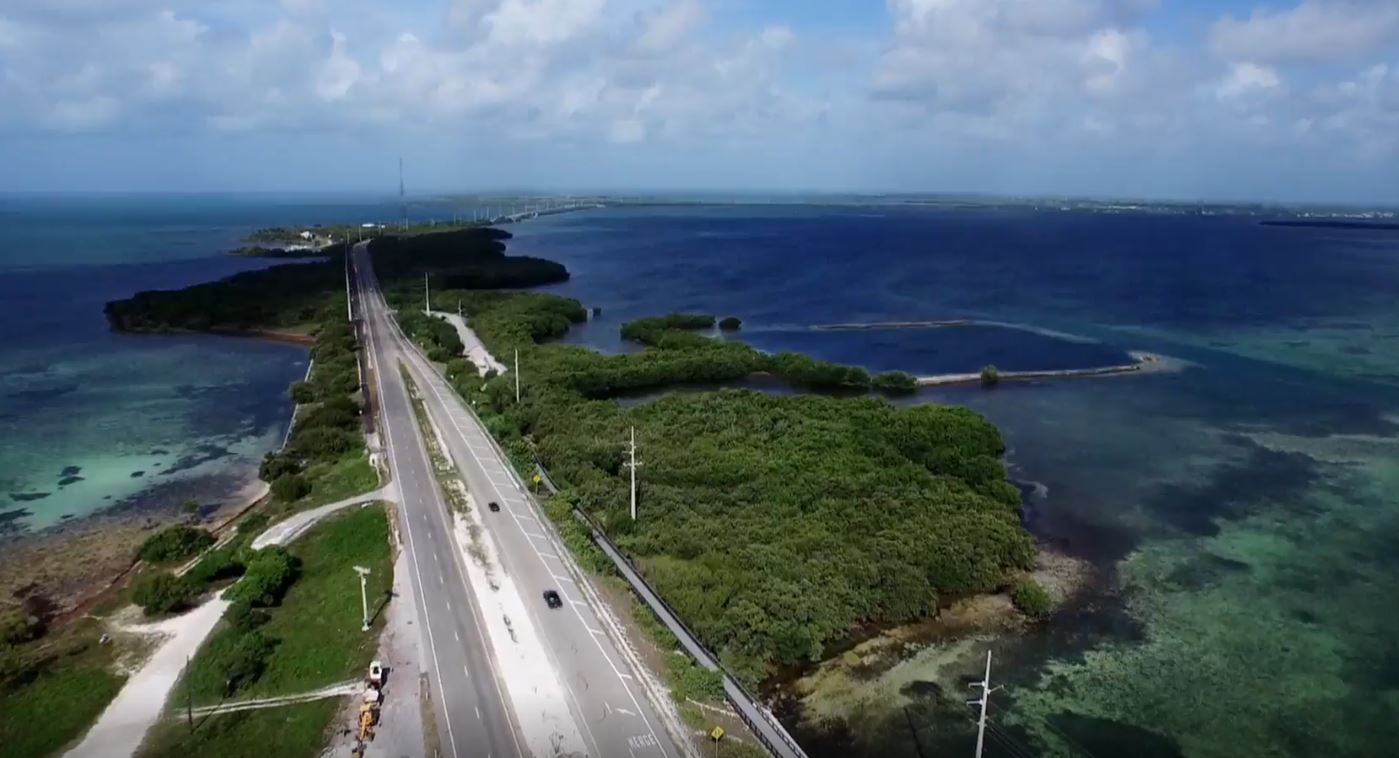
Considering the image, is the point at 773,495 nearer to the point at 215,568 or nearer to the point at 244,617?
the point at 244,617

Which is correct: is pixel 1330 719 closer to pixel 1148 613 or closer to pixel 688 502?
pixel 1148 613

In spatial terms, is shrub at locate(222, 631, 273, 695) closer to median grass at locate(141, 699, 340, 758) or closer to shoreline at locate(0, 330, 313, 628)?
median grass at locate(141, 699, 340, 758)

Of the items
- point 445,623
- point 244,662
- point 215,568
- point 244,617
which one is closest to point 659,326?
point 215,568

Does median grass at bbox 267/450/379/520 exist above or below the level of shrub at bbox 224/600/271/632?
above

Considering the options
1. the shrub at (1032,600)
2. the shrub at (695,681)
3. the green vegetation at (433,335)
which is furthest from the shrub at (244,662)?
the green vegetation at (433,335)

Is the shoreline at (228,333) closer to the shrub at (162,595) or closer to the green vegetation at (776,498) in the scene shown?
the green vegetation at (776,498)

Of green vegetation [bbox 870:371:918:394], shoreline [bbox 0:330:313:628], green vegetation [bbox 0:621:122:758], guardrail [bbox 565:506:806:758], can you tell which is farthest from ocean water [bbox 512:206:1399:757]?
shoreline [bbox 0:330:313:628]
